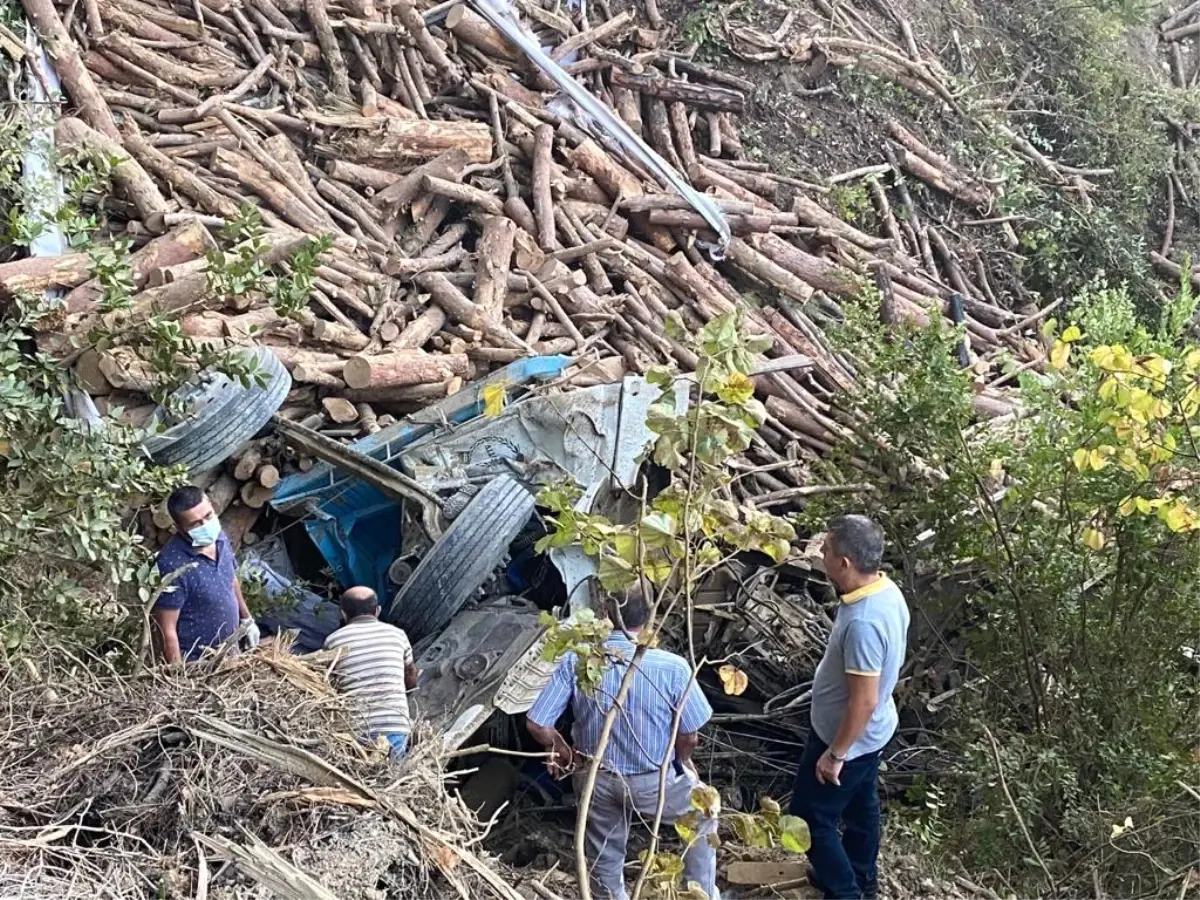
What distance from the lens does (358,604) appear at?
4887 mm

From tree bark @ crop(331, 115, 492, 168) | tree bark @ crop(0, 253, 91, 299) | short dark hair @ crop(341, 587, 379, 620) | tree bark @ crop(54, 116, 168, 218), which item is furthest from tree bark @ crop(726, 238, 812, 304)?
short dark hair @ crop(341, 587, 379, 620)

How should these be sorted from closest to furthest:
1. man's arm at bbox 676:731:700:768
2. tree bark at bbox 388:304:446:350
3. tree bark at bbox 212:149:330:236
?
man's arm at bbox 676:731:700:768 < tree bark at bbox 388:304:446:350 < tree bark at bbox 212:149:330:236

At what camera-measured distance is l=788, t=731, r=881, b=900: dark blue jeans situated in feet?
15.6

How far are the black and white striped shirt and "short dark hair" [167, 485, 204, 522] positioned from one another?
861 mm

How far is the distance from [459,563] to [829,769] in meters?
2.06

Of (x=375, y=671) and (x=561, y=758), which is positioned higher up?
(x=375, y=671)

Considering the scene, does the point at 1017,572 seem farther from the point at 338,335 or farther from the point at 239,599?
the point at 338,335

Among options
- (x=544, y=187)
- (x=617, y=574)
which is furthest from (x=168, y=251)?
(x=617, y=574)

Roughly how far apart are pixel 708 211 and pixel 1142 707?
17.6 ft

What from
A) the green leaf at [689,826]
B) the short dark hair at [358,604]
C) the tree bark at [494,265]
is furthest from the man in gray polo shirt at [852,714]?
the tree bark at [494,265]

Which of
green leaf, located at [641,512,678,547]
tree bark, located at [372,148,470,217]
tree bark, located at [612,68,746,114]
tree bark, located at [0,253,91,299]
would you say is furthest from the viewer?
tree bark, located at [612,68,746,114]

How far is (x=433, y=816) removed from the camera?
3434mm

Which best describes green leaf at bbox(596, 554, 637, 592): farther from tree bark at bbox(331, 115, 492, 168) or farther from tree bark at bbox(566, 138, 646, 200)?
tree bark at bbox(566, 138, 646, 200)

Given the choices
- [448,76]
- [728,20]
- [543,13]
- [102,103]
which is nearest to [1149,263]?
[728,20]
